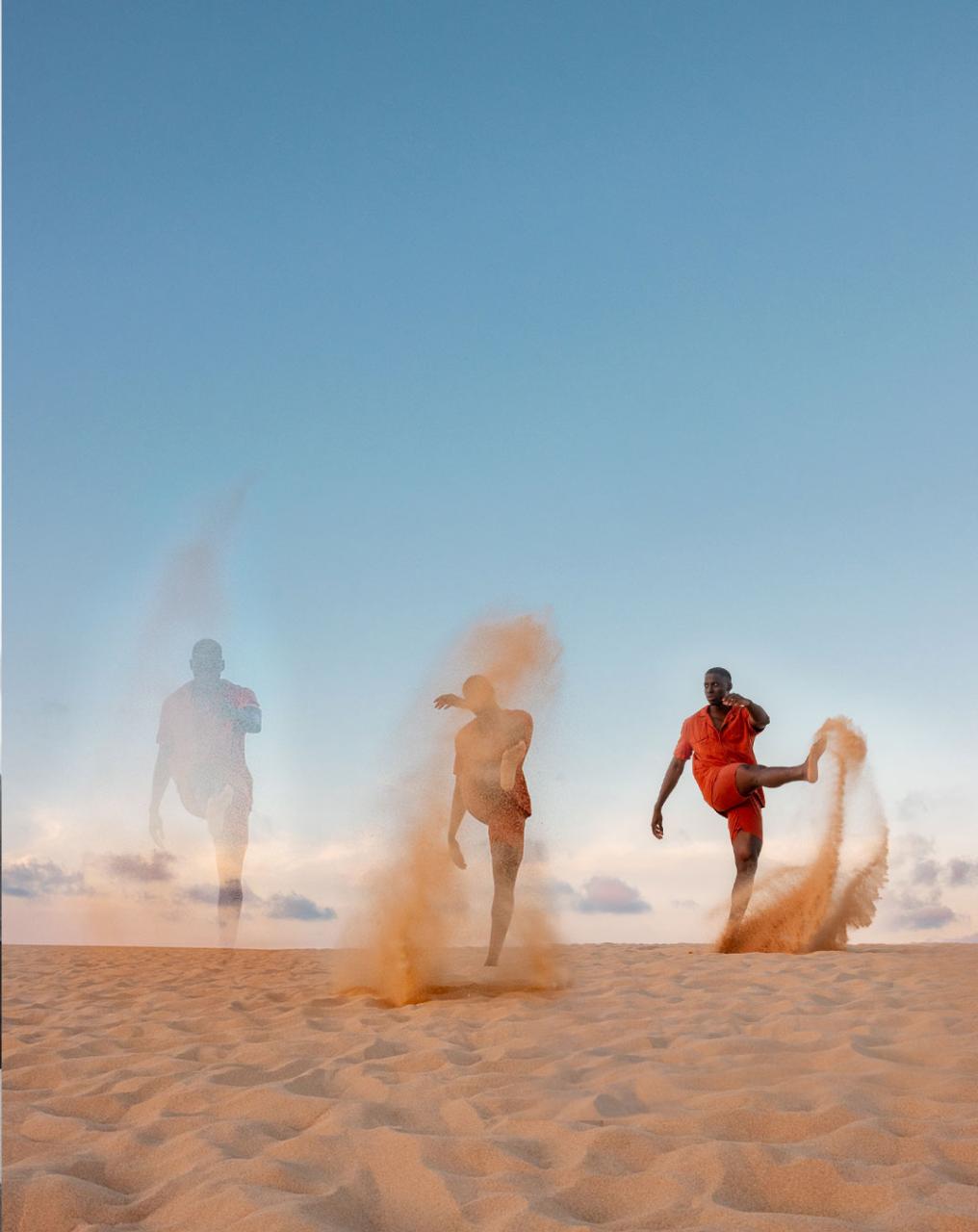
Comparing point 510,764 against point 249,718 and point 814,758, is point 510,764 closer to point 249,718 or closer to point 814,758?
point 814,758

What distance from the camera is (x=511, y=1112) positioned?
3869 millimetres

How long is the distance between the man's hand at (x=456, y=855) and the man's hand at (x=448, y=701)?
99 cm

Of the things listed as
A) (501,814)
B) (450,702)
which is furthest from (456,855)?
(450,702)

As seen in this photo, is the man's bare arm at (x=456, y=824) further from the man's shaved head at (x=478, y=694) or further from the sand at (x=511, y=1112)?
the sand at (x=511, y=1112)

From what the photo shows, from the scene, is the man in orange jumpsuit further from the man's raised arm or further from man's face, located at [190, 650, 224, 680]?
man's face, located at [190, 650, 224, 680]

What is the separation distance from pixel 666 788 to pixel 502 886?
357cm

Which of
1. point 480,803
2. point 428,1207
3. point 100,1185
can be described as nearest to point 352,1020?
point 480,803

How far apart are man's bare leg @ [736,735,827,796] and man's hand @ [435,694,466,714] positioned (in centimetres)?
350

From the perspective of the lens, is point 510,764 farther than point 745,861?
No

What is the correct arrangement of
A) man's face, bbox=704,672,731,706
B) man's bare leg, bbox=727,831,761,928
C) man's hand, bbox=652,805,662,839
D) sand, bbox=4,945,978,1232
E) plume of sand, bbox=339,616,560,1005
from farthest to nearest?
man's hand, bbox=652,805,662,839
man's face, bbox=704,672,731,706
man's bare leg, bbox=727,831,761,928
plume of sand, bbox=339,616,560,1005
sand, bbox=4,945,978,1232

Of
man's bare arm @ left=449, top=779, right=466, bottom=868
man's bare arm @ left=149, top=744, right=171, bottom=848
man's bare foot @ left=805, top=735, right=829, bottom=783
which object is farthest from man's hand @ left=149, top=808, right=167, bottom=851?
man's bare foot @ left=805, top=735, right=829, bottom=783

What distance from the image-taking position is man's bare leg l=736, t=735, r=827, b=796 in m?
9.41

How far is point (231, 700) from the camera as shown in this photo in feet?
36.7

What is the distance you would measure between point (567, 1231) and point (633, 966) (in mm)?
5765
